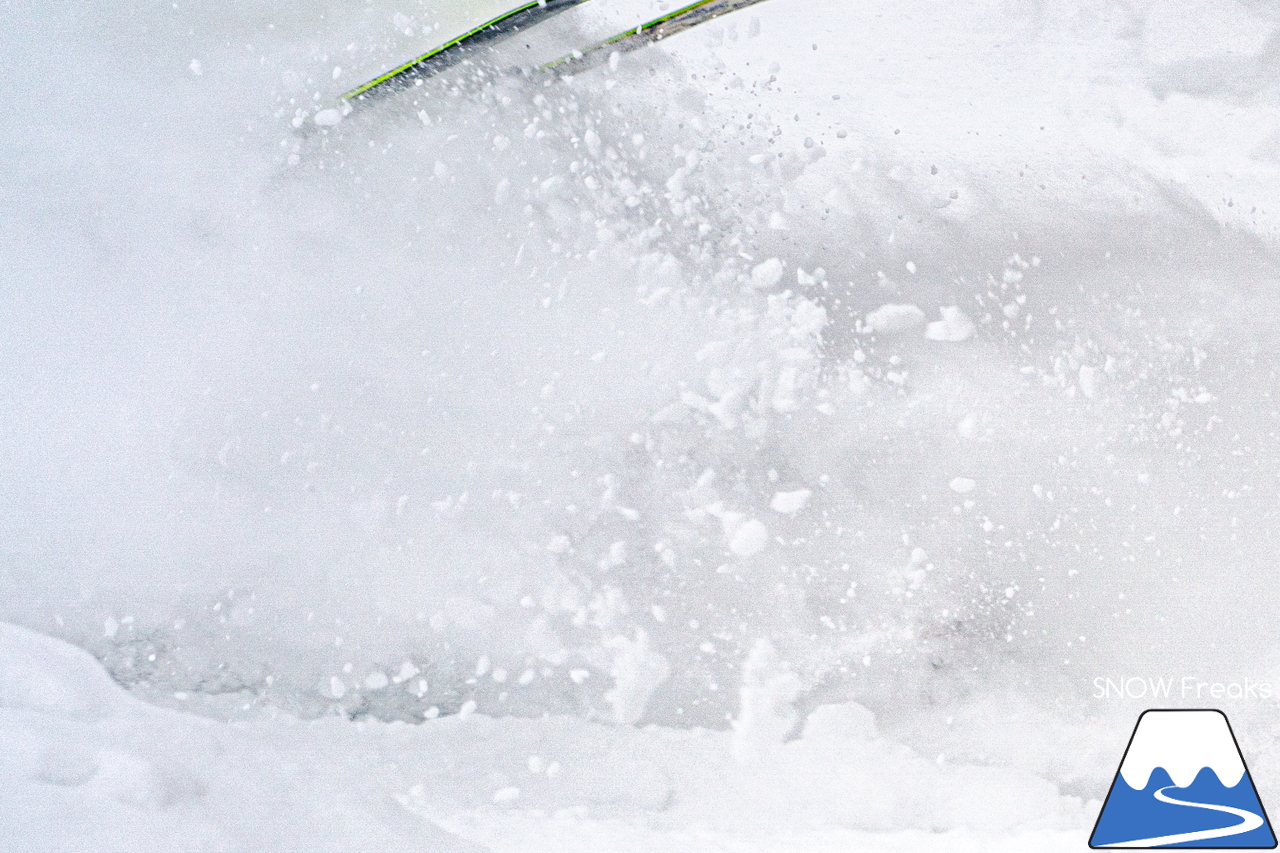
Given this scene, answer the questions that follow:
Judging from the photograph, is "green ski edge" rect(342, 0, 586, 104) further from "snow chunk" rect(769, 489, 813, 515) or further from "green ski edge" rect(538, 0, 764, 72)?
"snow chunk" rect(769, 489, 813, 515)

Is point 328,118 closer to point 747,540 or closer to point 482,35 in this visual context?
point 482,35

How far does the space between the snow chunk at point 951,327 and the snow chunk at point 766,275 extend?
26 centimetres

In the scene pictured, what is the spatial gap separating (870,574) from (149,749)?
3.41 feet

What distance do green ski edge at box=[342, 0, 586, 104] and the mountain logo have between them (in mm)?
1503

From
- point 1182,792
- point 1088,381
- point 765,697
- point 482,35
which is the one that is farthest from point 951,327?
point 482,35

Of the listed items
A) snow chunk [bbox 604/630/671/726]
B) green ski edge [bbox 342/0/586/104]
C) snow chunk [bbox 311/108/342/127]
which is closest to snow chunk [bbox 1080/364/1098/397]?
snow chunk [bbox 604/630/671/726]

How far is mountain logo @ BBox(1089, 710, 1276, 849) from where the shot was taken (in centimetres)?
129

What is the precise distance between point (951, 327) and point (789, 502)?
393 millimetres

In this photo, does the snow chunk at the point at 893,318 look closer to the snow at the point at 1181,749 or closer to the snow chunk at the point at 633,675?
the snow chunk at the point at 633,675

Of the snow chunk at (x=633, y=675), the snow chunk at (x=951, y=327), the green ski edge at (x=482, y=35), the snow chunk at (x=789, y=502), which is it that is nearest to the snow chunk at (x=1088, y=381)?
the snow chunk at (x=951, y=327)

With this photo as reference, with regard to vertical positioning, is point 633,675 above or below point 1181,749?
above

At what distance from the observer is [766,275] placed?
1.37 metres

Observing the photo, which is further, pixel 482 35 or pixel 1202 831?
pixel 482 35

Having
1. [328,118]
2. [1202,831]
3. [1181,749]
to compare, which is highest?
[328,118]
